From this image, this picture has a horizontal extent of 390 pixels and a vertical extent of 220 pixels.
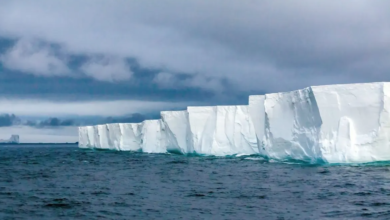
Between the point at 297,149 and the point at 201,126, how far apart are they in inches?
453

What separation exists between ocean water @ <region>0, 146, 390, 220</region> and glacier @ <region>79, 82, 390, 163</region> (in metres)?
→ 0.97

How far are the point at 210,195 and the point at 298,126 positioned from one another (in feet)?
33.4

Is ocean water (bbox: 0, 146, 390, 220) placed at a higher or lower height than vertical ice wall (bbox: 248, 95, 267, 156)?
lower

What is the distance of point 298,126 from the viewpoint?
22.9 m

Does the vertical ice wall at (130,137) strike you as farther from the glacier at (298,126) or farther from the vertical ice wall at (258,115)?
Result: the vertical ice wall at (258,115)

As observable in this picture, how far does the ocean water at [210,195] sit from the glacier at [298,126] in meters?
0.97

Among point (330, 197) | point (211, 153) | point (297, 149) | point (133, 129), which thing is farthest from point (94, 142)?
point (330, 197)

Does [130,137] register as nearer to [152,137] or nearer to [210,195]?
[152,137]

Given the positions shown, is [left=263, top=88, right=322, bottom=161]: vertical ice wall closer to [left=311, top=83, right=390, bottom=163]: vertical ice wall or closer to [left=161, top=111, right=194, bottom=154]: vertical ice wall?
[left=311, top=83, right=390, bottom=163]: vertical ice wall

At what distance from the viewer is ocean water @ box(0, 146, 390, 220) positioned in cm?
1114

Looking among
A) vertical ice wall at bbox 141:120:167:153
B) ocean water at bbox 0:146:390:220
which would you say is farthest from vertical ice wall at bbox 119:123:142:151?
ocean water at bbox 0:146:390:220

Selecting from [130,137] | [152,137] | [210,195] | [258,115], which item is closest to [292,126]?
[258,115]

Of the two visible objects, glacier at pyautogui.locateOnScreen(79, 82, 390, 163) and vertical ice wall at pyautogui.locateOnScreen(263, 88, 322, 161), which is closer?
glacier at pyautogui.locateOnScreen(79, 82, 390, 163)

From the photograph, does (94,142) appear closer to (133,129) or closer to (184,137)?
(133,129)
